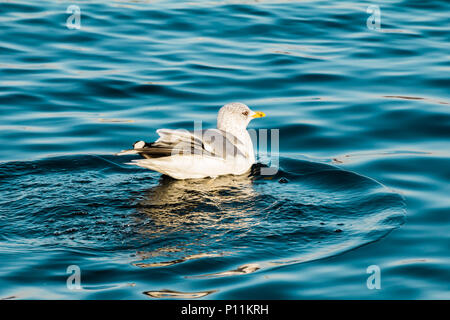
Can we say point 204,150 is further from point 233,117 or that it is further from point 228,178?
point 233,117

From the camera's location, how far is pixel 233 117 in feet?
32.3

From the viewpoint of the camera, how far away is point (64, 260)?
257 inches

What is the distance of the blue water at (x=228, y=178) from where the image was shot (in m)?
6.48

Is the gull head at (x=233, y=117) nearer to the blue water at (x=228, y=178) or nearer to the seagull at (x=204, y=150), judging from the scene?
the seagull at (x=204, y=150)

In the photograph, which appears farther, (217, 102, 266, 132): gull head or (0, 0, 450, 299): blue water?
(217, 102, 266, 132): gull head

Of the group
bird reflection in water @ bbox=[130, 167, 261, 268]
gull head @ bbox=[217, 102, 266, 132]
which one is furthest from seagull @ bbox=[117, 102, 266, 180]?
bird reflection in water @ bbox=[130, 167, 261, 268]

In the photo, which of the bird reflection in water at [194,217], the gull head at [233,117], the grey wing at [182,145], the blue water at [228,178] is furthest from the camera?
the gull head at [233,117]

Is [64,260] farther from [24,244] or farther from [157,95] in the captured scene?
[157,95]

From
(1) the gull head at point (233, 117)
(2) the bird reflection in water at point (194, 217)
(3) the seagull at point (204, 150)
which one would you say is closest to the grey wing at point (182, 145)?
Answer: (3) the seagull at point (204, 150)

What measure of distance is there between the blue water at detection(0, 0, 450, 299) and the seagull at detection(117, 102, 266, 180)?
0.72ft

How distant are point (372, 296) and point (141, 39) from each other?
984 centimetres

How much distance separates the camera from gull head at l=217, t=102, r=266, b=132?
9.83 m

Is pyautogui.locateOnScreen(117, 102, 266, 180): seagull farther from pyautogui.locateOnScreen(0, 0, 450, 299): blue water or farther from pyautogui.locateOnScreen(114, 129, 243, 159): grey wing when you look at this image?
pyautogui.locateOnScreen(0, 0, 450, 299): blue water
